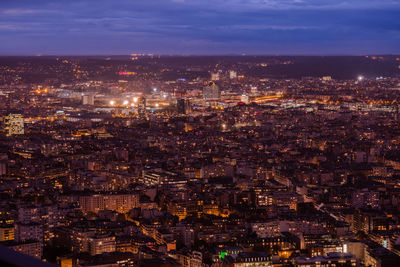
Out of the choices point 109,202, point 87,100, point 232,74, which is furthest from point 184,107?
point 232,74

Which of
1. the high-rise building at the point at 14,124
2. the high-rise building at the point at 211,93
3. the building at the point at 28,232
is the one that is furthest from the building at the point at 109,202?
the high-rise building at the point at 211,93

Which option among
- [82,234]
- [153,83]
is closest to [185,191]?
[82,234]

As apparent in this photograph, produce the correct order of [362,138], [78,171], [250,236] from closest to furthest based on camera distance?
[250,236], [78,171], [362,138]

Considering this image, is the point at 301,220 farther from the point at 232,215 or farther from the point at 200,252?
the point at 200,252

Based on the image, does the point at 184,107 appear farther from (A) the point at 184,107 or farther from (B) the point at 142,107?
(B) the point at 142,107

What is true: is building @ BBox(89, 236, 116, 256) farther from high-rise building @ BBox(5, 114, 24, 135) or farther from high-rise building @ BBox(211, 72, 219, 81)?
high-rise building @ BBox(211, 72, 219, 81)

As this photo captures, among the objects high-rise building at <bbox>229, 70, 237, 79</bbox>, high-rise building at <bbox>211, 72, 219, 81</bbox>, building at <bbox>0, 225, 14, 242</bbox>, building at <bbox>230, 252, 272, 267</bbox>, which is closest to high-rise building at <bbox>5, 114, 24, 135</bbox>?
building at <bbox>0, 225, 14, 242</bbox>

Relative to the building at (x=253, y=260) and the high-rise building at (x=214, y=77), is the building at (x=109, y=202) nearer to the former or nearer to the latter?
the building at (x=253, y=260)

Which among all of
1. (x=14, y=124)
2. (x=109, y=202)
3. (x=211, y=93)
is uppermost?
(x=211, y=93)

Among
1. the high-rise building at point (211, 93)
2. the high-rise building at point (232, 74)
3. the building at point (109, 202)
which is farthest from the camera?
the high-rise building at point (232, 74)
